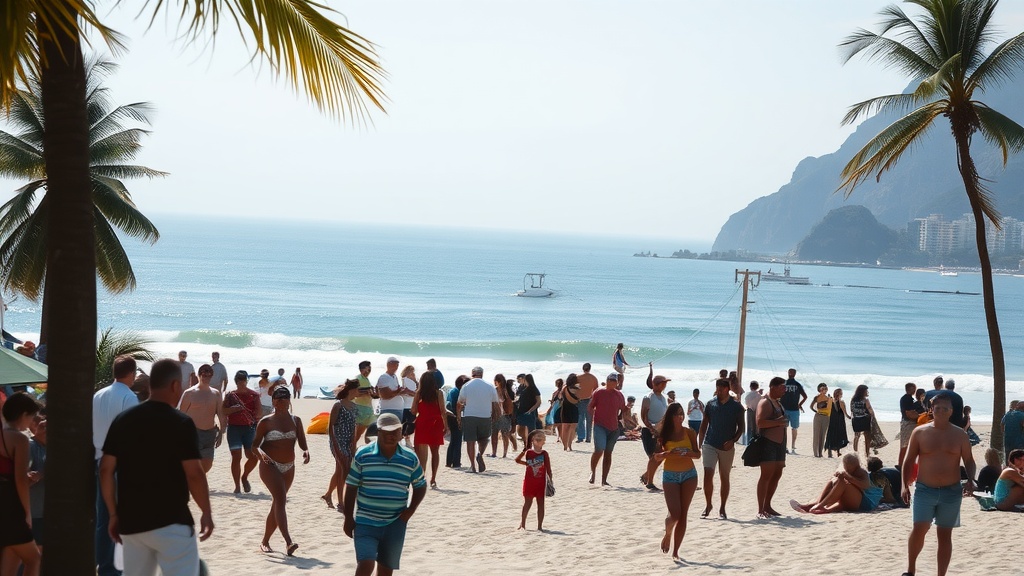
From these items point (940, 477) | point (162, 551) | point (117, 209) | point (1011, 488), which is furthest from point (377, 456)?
point (117, 209)

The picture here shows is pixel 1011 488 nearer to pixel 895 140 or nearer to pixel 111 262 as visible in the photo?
pixel 895 140

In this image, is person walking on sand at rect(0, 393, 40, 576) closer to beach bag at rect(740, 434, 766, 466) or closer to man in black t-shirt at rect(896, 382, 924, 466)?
beach bag at rect(740, 434, 766, 466)

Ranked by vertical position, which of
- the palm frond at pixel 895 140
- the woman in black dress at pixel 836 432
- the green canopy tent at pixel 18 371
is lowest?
the woman in black dress at pixel 836 432

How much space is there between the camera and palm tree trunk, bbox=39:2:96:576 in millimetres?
3932

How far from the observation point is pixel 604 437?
40.9 ft

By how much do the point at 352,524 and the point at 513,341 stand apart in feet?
169

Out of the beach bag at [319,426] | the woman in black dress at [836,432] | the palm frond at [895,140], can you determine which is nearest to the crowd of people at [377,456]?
the woman in black dress at [836,432]

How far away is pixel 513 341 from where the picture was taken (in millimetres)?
57312

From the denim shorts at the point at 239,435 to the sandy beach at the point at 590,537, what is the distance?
575 mm

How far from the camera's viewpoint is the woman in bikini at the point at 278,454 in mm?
7738

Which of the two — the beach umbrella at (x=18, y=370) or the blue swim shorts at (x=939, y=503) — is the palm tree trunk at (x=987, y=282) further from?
the beach umbrella at (x=18, y=370)

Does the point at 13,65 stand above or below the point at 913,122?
below

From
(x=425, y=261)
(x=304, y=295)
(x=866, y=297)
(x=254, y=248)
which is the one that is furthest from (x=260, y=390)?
(x=254, y=248)

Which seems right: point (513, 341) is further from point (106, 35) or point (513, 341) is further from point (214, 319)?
point (106, 35)
